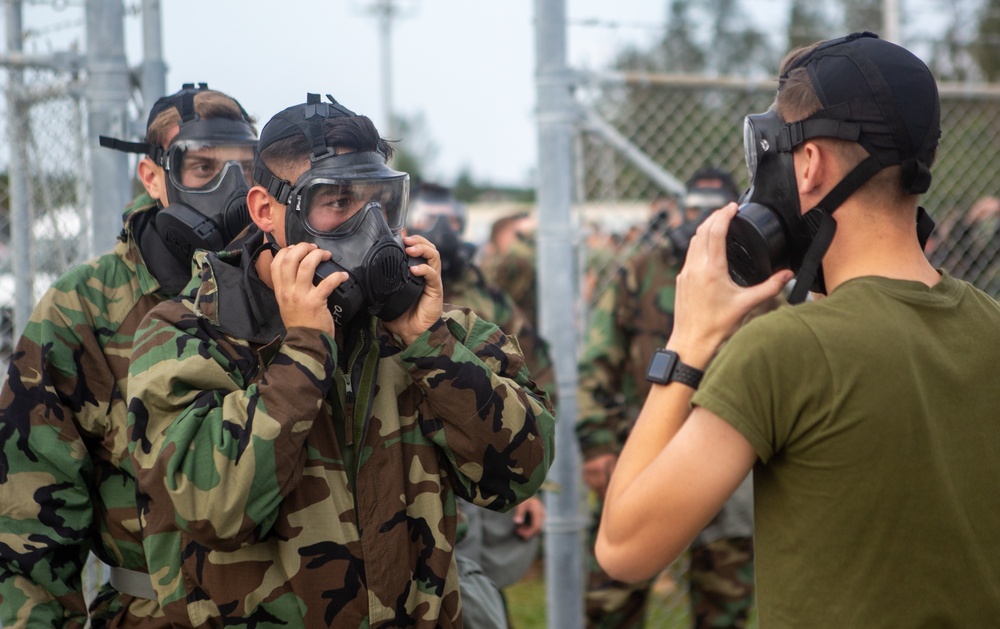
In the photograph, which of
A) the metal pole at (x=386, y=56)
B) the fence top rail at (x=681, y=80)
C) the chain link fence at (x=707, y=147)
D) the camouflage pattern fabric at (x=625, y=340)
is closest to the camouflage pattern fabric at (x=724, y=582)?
the camouflage pattern fabric at (x=625, y=340)

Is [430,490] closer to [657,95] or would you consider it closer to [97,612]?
[97,612]

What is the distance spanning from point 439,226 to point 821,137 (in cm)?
314

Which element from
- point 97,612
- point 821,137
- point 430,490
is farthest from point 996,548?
point 97,612

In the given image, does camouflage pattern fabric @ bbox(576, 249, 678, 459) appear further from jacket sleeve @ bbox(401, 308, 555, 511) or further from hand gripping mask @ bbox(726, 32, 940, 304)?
hand gripping mask @ bbox(726, 32, 940, 304)

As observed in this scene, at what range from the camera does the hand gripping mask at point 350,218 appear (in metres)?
2.29

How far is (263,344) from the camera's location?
236 centimetres

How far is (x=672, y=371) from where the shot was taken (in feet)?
5.92

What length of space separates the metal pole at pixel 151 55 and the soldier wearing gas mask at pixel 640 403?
2362mm

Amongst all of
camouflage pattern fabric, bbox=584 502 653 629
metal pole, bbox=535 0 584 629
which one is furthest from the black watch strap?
camouflage pattern fabric, bbox=584 502 653 629

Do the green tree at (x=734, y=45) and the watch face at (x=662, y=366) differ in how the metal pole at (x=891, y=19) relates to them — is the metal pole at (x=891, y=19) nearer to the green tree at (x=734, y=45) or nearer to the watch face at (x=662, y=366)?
the green tree at (x=734, y=45)

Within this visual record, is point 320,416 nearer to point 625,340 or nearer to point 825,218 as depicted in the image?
point 825,218

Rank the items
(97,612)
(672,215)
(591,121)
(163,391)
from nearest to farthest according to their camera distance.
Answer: (163,391) < (97,612) < (591,121) < (672,215)

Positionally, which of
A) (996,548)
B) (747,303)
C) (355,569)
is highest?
(747,303)

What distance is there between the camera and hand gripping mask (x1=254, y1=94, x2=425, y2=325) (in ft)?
→ 7.51
